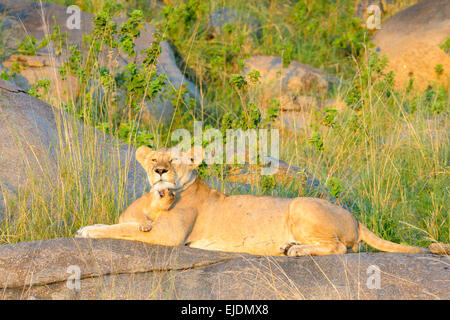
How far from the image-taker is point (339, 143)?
9.05 m

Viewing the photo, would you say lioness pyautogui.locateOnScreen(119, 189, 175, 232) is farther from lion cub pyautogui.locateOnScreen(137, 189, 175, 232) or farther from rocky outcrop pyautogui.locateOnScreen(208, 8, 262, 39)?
rocky outcrop pyautogui.locateOnScreen(208, 8, 262, 39)

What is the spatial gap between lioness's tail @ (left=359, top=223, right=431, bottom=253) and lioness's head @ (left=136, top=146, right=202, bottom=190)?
139 centimetres

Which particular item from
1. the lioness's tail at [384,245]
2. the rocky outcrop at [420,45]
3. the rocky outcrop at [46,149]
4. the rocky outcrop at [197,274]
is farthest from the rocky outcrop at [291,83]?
the rocky outcrop at [197,274]

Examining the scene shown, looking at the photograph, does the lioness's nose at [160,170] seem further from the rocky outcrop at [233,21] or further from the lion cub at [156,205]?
the rocky outcrop at [233,21]

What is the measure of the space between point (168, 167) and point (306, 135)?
172 inches

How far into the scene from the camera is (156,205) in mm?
4754

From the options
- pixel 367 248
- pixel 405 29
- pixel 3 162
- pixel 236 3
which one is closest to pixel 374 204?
pixel 367 248

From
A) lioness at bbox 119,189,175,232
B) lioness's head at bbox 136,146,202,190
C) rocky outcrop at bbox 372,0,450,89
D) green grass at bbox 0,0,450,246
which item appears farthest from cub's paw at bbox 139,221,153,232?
rocky outcrop at bbox 372,0,450,89

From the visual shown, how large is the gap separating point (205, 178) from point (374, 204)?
1.71m

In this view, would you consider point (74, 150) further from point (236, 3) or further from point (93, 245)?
point (236, 3)

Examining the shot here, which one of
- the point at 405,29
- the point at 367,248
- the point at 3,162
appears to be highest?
the point at 405,29

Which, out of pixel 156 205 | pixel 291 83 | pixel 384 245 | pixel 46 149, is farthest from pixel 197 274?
pixel 291 83

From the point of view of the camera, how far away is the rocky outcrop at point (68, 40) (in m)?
10.1

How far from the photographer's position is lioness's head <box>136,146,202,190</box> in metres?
4.71
